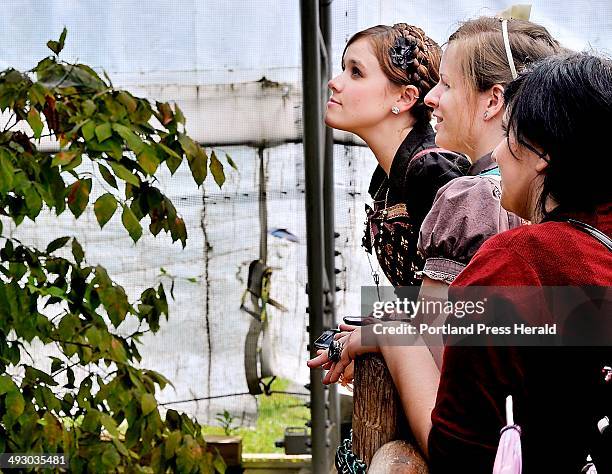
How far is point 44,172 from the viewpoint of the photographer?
4.63 feet

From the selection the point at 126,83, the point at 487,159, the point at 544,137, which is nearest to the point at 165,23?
the point at 126,83

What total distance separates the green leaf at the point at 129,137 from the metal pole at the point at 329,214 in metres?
0.69

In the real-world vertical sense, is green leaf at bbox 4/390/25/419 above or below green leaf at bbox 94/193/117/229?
below

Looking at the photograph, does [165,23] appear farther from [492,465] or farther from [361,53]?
[492,465]

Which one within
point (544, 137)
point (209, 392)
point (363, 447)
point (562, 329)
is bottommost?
point (209, 392)

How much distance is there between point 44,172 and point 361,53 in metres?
0.64

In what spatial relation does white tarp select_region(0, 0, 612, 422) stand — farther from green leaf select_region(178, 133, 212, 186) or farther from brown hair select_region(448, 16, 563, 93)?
brown hair select_region(448, 16, 563, 93)

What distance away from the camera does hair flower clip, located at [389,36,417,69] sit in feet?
3.03

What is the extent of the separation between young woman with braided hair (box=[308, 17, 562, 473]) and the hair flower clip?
86 millimetres

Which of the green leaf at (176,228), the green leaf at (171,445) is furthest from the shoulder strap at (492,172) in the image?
the green leaf at (171,445)

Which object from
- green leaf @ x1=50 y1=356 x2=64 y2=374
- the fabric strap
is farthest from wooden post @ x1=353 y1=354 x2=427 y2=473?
green leaf @ x1=50 y1=356 x2=64 y2=374

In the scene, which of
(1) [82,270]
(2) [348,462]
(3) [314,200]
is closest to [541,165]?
(2) [348,462]

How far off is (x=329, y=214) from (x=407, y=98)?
1245 millimetres

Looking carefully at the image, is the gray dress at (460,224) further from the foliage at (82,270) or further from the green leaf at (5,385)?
the green leaf at (5,385)
